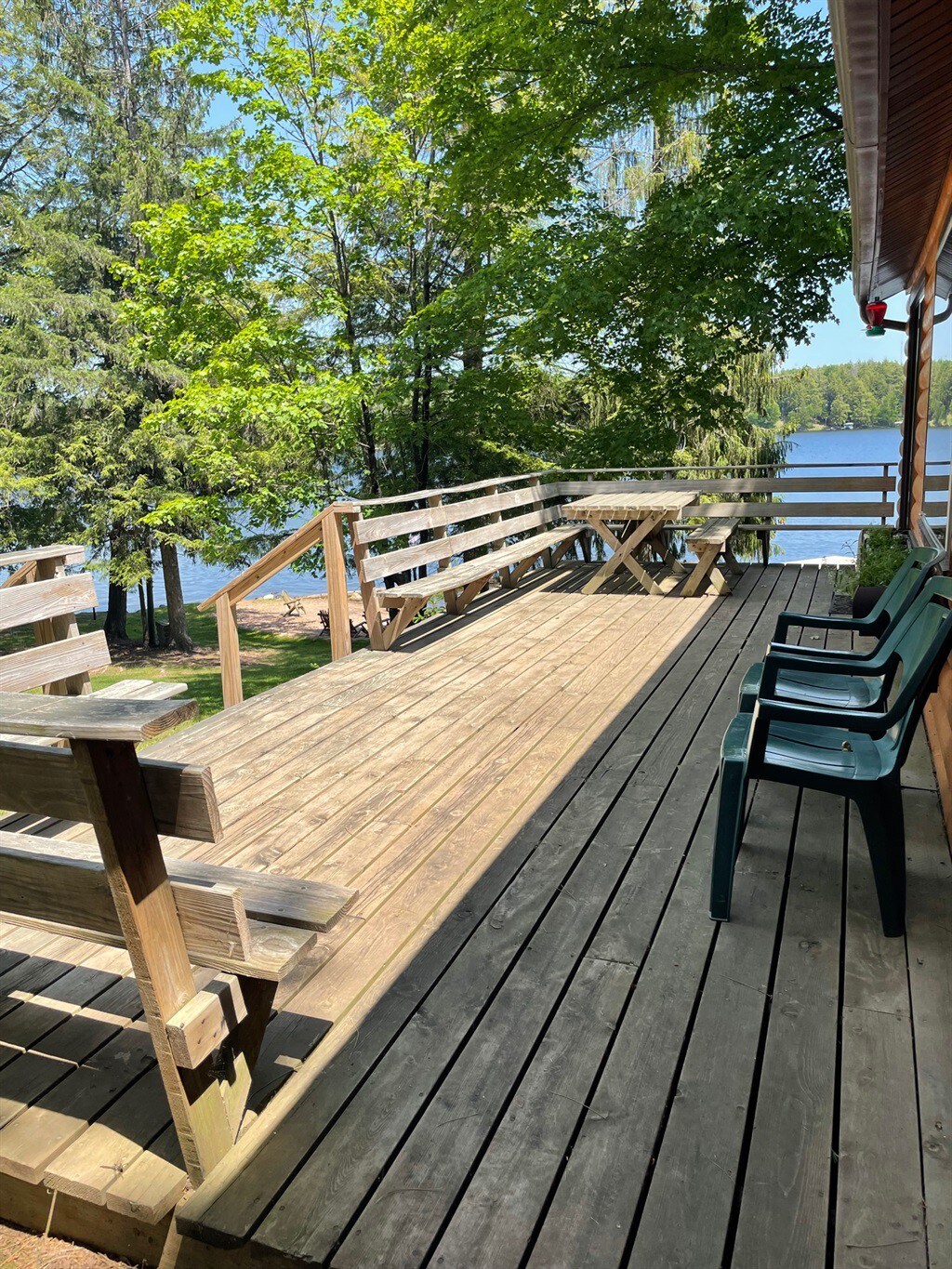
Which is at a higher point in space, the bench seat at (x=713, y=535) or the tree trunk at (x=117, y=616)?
the bench seat at (x=713, y=535)

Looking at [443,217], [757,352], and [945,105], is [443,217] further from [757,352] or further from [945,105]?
[945,105]

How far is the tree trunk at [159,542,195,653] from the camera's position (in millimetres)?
18797

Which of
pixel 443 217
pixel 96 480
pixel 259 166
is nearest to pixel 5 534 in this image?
pixel 96 480

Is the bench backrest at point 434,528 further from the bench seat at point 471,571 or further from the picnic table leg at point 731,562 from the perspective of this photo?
the picnic table leg at point 731,562

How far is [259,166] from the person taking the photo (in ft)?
38.4

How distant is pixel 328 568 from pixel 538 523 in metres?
3.10

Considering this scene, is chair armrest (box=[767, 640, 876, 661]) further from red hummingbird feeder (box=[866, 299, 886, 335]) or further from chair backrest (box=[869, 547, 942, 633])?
red hummingbird feeder (box=[866, 299, 886, 335])

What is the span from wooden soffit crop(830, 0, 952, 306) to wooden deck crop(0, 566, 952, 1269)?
2218 mm

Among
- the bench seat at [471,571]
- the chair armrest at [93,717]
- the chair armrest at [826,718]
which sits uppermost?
the chair armrest at [93,717]

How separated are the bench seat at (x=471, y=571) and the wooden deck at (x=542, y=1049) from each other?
2.36m

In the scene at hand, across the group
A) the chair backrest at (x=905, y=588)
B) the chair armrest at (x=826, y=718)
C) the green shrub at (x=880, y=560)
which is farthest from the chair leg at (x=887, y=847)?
the green shrub at (x=880, y=560)

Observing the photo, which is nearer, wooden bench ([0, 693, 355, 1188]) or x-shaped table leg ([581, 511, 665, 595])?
wooden bench ([0, 693, 355, 1188])

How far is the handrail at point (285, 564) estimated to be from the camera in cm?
552

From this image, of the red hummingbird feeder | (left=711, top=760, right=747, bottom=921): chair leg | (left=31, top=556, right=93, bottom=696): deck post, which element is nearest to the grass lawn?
(left=31, top=556, right=93, bottom=696): deck post
